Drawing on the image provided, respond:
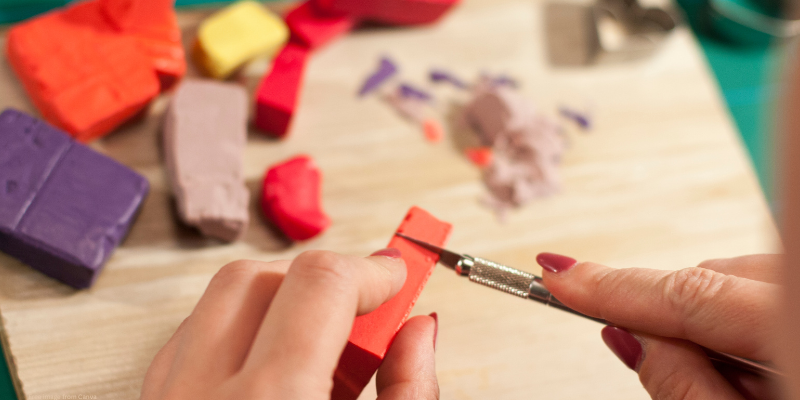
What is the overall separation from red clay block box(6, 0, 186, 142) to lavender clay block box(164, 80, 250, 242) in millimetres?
69

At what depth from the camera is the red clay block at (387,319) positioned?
618mm

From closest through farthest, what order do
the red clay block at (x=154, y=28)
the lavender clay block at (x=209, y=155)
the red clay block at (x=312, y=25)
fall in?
the lavender clay block at (x=209, y=155) < the red clay block at (x=154, y=28) < the red clay block at (x=312, y=25)

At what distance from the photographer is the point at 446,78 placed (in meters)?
1.07

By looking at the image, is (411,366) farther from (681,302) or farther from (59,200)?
(59,200)

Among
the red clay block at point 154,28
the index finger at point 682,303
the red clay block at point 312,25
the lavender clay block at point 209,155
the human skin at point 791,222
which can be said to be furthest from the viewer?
the red clay block at point 312,25

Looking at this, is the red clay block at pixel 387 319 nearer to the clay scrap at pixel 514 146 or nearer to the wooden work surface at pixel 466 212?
the wooden work surface at pixel 466 212

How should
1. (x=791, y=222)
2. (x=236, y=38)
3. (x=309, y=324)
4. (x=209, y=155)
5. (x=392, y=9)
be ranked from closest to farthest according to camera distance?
(x=791, y=222) < (x=309, y=324) < (x=209, y=155) < (x=236, y=38) < (x=392, y=9)

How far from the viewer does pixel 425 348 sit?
65 cm

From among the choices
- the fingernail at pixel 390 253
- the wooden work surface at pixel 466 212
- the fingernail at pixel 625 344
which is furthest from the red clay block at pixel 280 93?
the fingernail at pixel 625 344

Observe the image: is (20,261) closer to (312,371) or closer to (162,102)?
(162,102)

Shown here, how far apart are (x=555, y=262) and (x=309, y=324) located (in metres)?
0.36

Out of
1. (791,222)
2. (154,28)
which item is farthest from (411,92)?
(791,222)

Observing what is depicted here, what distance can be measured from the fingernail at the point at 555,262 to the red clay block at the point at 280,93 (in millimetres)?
470

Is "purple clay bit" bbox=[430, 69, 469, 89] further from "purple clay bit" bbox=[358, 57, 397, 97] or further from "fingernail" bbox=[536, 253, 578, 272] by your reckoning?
"fingernail" bbox=[536, 253, 578, 272]
